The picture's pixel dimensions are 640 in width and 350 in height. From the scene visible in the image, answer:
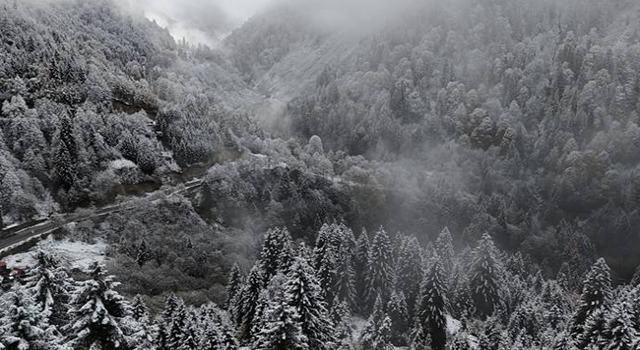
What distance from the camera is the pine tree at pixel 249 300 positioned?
222 ft

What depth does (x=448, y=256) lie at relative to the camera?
10869cm

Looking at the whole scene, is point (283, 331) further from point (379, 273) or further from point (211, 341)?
point (379, 273)

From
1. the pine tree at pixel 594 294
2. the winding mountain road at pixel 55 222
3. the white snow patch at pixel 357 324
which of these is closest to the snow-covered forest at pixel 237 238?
the pine tree at pixel 594 294

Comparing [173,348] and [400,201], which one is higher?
[173,348]

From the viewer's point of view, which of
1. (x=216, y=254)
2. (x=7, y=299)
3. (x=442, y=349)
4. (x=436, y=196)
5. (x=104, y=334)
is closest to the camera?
(x=7, y=299)

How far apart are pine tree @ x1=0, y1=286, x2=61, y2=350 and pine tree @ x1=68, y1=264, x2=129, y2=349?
1.21 metres

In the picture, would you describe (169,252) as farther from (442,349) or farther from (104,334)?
(104,334)

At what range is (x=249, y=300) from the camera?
69.4 metres

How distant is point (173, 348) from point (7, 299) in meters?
22.8

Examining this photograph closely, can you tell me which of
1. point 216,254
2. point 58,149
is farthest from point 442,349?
point 58,149

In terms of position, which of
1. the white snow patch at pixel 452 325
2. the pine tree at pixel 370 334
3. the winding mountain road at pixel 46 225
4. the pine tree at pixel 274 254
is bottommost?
the white snow patch at pixel 452 325

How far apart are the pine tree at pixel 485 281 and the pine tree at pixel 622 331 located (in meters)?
44.2

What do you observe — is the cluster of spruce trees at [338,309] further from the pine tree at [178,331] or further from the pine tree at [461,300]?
the pine tree at [461,300]

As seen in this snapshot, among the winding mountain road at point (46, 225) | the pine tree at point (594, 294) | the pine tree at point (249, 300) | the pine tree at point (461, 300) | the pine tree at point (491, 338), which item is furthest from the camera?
the winding mountain road at point (46, 225)
